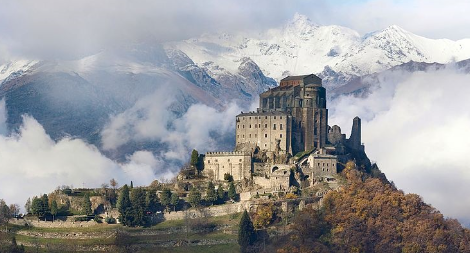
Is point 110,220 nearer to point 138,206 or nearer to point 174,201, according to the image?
point 138,206

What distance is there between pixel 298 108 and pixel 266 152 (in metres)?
8.08

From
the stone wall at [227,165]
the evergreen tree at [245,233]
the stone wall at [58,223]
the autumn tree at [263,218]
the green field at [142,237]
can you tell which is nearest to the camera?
the evergreen tree at [245,233]

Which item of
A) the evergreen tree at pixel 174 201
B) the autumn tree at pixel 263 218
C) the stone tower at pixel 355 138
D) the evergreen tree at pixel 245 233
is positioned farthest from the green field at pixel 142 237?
the stone tower at pixel 355 138

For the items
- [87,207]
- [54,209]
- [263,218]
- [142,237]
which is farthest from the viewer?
[87,207]

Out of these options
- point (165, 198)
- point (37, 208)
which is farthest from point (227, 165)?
point (37, 208)

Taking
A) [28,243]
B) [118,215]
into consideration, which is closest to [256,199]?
[118,215]

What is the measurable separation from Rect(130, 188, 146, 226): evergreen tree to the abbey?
522 inches

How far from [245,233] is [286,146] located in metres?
20.4

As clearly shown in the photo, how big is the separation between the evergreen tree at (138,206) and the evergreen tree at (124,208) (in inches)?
20.7

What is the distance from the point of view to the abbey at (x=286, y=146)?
6590 inches

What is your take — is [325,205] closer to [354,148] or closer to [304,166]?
[304,166]

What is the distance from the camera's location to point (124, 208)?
16238cm

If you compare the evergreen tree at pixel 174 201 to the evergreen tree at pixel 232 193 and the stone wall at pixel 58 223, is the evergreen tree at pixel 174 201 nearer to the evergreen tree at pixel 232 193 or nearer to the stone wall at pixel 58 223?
the evergreen tree at pixel 232 193

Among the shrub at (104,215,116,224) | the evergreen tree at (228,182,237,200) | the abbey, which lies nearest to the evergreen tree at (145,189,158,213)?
the shrub at (104,215,116,224)
